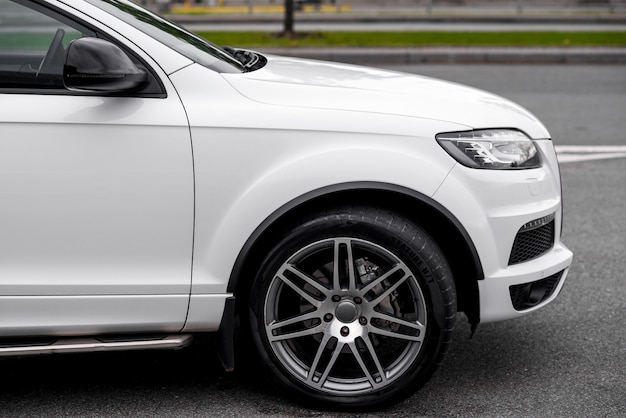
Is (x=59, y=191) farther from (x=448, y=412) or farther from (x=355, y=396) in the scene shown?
(x=448, y=412)

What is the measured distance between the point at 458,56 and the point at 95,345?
38.2 ft

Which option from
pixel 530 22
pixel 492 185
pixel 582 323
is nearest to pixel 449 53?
pixel 530 22

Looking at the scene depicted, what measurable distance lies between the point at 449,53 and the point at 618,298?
981cm

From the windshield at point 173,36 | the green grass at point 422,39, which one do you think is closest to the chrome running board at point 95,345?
the windshield at point 173,36

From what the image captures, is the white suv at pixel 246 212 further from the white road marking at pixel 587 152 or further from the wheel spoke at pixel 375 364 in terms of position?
the white road marking at pixel 587 152

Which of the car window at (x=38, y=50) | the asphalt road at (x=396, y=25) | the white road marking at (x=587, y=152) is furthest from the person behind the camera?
the asphalt road at (x=396, y=25)

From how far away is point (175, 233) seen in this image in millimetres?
3252

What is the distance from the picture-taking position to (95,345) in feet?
10.8

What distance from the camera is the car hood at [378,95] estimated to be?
3379mm

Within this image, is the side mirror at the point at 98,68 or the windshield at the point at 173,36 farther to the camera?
the windshield at the point at 173,36

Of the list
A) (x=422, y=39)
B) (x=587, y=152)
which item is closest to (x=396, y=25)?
(x=422, y=39)

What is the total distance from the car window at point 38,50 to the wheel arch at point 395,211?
2.90 ft

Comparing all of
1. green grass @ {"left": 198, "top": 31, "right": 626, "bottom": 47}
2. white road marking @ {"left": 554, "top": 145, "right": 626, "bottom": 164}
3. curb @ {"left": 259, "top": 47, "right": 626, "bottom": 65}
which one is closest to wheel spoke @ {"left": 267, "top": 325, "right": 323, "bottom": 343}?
white road marking @ {"left": 554, "top": 145, "right": 626, "bottom": 164}

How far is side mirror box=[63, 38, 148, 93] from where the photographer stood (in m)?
3.08
